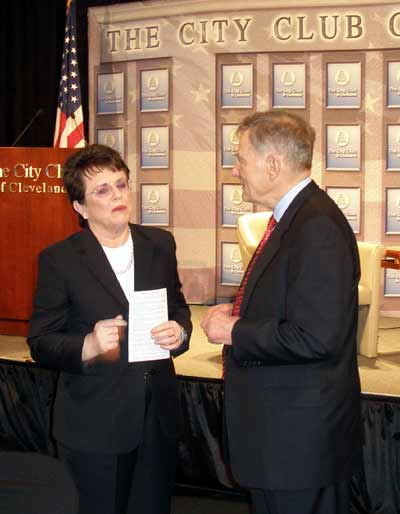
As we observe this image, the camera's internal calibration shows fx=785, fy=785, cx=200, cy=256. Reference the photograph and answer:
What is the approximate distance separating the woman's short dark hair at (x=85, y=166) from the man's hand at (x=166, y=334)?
46cm

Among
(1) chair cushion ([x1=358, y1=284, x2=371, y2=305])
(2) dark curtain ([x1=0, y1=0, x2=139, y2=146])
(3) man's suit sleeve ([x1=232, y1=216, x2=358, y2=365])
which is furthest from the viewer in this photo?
Result: (2) dark curtain ([x1=0, y1=0, x2=139, y2=146])

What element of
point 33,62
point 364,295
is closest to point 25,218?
point 364,295

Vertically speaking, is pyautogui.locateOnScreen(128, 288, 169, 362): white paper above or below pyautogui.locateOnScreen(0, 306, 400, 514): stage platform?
above

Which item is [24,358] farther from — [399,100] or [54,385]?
Answer: [399,100]

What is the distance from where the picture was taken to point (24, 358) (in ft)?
14.7

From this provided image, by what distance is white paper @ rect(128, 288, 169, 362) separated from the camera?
2115 millimetres

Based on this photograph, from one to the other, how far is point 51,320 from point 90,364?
0.17 meters

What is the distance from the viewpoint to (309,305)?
6.23 feet

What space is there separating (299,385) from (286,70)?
4620mm

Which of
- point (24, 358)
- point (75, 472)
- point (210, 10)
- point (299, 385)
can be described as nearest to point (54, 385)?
point (24, 358)

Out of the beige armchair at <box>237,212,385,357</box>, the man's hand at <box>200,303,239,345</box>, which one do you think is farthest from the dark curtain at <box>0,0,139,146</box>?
the man's hand at <box>200,303,239,345</box>

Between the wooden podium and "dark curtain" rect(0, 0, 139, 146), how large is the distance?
2031 millimetres

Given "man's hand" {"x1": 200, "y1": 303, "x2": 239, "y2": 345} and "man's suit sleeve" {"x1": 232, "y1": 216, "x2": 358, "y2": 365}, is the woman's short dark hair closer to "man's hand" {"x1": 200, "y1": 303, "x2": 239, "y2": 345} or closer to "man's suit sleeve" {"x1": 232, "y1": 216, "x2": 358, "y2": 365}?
"man's hand" {"x1": 200, "y1": 303, "x2": 239, "y2": 345}

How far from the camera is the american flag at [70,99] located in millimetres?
6031
